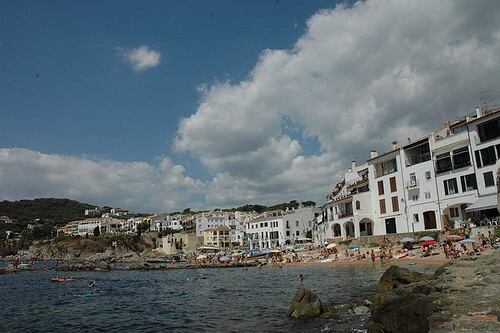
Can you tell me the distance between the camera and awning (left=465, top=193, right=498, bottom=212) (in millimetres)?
44250

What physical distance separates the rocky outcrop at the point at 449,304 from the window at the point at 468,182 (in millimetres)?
28911

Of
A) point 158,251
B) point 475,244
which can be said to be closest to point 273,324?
point 475,244

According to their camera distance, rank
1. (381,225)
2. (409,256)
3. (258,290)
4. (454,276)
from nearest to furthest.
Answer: (454,276) → (258,290) → (409,256) → (381,225)

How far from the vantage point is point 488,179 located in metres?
46.7

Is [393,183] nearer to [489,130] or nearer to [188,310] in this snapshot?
[489,130]

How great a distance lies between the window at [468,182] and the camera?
159 ft

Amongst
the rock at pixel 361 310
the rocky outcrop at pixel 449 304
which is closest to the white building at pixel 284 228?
the rock at pixel 361 310

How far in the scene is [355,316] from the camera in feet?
69.7

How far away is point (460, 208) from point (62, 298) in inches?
1850

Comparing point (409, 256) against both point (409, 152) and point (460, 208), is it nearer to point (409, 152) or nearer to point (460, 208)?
point (460, 208)

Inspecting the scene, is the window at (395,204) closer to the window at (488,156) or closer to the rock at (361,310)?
the window at (488,156)

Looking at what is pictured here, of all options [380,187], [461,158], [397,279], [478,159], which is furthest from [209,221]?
[397,279]

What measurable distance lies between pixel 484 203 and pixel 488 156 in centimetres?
558

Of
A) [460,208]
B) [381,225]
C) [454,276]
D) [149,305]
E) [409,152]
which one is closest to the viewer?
[454,276]
